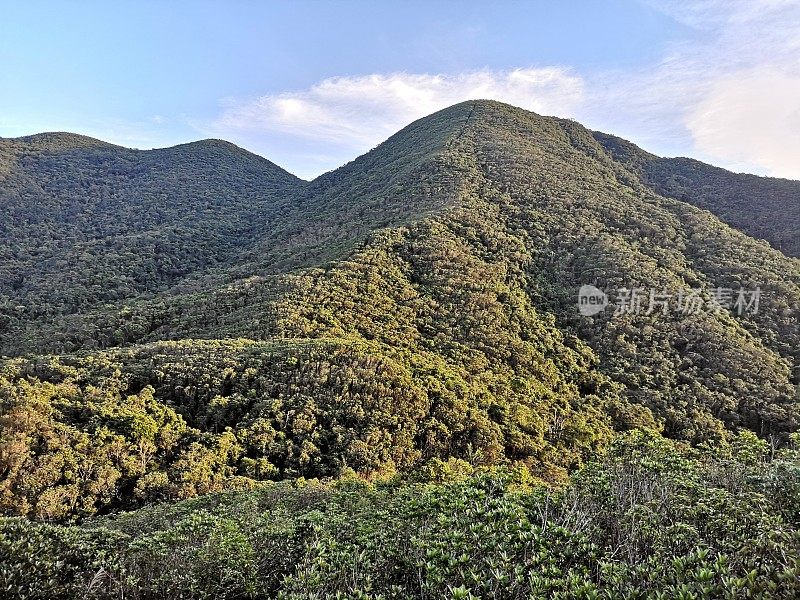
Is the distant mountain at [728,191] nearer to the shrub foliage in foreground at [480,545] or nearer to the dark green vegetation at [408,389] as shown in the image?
the dark green vegetation at [408,389]

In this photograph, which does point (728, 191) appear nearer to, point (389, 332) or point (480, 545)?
point (389, 332)

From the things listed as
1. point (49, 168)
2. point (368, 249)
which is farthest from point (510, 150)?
point (49, 168)

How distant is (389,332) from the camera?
102 feet

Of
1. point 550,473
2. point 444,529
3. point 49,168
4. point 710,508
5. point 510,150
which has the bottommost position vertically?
point 550,473

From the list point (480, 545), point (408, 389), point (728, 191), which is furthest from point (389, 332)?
point (728, 191)

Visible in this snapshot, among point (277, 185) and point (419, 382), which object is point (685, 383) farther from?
point (277, 185)

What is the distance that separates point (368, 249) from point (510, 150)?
36163 mm

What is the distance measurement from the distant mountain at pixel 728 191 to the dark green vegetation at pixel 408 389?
1310mm

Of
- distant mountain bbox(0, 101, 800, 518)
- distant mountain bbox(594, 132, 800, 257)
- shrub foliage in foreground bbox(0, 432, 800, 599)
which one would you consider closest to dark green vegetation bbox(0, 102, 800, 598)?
shrub foliage in foreground bbox(0, 432, 800, 599)

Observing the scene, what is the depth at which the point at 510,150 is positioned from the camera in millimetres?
66312

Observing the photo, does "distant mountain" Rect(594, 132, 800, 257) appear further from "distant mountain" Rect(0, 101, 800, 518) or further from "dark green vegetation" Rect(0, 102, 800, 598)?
"distant mountain" Rect(0, 101, 800, 518)

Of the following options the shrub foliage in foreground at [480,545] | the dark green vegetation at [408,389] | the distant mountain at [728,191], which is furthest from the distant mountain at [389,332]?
the shrub foliage in foreground at [480,545]

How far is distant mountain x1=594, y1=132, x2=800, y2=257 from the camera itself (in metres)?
60.7

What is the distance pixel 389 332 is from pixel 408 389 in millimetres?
7616
